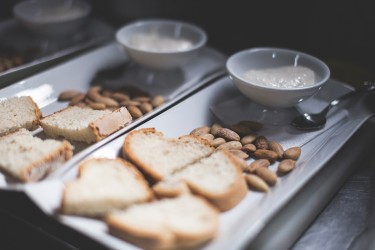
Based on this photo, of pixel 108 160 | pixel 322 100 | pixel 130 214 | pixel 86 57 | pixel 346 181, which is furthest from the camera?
pixel 86 57

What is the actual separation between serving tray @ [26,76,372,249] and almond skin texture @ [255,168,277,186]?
0.04ft

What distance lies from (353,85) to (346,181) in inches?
12.2

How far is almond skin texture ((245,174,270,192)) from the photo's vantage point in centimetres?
85

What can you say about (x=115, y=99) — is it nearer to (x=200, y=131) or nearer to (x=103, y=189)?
(x=200, y=131)

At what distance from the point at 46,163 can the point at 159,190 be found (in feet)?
0.76

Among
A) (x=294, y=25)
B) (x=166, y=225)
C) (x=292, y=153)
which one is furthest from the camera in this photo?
(x=294, y=25)

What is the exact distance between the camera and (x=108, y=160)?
2.90 feet

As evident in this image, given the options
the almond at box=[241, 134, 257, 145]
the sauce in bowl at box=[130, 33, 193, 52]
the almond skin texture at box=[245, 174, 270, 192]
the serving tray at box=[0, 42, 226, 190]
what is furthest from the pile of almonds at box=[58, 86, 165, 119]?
the almond skin texture at box=[245, 174, 270, 192]

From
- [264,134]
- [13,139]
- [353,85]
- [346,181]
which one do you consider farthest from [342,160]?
[13,139]

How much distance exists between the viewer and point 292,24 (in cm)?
130

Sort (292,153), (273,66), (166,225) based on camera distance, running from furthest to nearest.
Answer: (273,66) → (292,153) → (166,225)

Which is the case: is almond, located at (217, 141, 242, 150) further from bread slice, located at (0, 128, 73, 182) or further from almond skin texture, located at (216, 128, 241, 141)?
bread slice, located at (0, 128, 73, 182)

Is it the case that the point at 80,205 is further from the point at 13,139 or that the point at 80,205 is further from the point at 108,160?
the point at 13,139

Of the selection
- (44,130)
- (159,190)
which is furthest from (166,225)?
(44,130)
